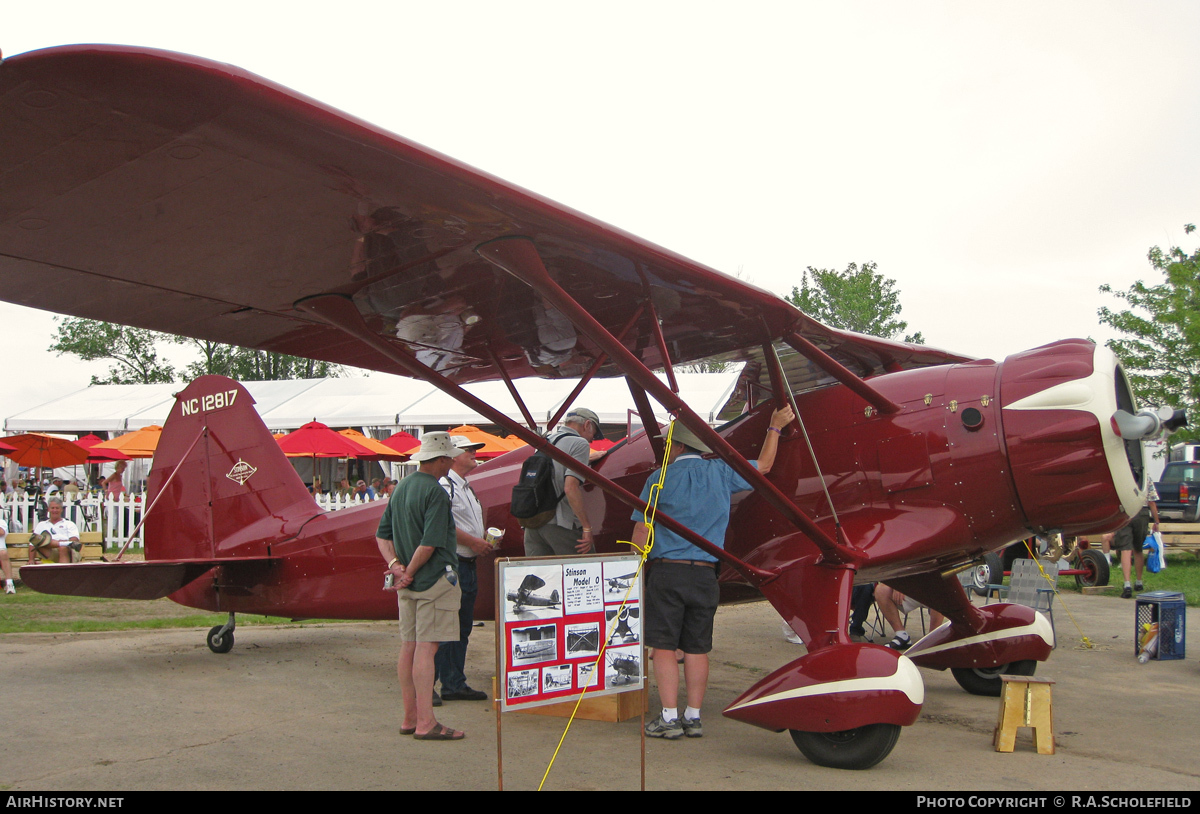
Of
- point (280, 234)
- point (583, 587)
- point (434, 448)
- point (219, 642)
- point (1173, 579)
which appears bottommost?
point (1173, 579)

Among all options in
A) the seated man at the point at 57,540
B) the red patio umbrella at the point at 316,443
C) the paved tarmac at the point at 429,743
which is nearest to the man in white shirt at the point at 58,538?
the seated man at the point at 57,540

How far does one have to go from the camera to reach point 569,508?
19.4 feet

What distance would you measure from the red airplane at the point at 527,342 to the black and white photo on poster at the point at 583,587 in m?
0.80

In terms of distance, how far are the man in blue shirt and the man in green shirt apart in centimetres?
111

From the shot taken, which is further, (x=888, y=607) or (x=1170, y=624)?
(x=888, y=607)

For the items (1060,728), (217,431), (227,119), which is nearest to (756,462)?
(1060,728)

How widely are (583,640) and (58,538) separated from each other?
486 inches

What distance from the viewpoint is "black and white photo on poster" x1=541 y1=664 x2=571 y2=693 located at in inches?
149

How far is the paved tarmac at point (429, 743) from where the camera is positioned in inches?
159

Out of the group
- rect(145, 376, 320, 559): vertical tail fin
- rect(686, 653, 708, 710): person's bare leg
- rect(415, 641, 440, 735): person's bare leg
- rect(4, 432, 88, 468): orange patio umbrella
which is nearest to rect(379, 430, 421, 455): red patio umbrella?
rect(4, 432, 88, 468): orange patio umbrella

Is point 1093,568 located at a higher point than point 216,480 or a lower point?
lower

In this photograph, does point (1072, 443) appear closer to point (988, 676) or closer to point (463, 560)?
Answer: point (988, 676)

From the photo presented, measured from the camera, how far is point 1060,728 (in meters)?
5.17

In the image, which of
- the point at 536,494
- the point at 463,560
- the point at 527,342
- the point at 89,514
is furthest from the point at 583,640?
the point at 89,514
